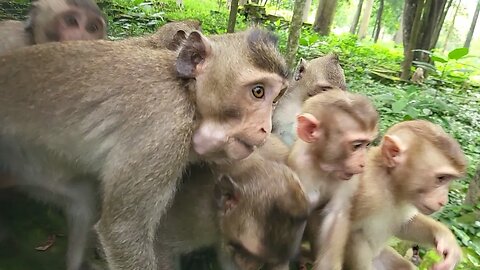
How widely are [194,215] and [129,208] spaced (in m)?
0.45

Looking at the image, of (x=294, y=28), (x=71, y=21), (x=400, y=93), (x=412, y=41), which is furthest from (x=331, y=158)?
(x=412, y=41)

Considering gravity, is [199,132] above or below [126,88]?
below

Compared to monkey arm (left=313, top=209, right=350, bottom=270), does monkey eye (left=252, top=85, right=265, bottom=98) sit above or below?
above

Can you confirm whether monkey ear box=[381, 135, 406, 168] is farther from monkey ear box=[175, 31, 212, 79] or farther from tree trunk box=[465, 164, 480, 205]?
tree trunk box=[465, 164, 480, 205]

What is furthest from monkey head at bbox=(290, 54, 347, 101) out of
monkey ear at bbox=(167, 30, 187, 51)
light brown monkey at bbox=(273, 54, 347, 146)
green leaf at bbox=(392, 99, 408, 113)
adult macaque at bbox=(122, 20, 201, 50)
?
green leaf at bbox=(392, 99, 408, 113)

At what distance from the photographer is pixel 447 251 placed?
287cm

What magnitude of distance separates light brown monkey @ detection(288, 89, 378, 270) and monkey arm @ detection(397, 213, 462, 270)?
1.70 ft

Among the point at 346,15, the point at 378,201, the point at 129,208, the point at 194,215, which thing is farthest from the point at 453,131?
the point at 346,15

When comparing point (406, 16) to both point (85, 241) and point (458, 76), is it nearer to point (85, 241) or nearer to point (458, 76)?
point (458, 76)

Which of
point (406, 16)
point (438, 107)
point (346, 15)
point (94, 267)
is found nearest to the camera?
point (94, 267)

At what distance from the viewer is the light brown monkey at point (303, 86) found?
12.7 feet

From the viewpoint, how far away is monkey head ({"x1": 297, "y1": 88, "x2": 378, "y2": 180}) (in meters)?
2.73

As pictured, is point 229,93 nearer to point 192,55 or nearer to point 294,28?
point 192,55

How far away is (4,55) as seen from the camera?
8.06 feet
